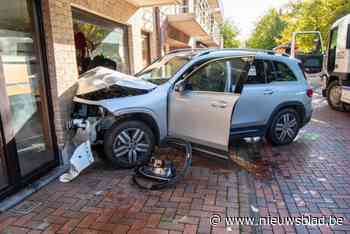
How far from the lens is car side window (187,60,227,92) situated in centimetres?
422

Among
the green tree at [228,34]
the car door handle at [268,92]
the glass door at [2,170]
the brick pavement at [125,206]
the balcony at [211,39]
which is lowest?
the brick pavement at [125,206]

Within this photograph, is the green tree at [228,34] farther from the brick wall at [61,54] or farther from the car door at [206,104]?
the brick wall at [61,54]

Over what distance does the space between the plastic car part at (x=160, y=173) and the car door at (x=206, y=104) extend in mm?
365

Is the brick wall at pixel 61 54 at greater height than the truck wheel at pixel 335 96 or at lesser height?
greater

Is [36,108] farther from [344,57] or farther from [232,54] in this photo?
[344,57]

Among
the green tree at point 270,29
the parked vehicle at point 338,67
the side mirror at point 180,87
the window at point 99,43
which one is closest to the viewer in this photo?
the side mirror at point 180,87

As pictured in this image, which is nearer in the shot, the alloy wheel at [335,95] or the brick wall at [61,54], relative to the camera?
the brick wall at [61,54]

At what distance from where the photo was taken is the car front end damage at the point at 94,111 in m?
3.83

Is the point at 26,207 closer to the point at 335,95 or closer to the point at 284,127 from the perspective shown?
the point at 284,127

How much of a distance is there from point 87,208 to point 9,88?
1.92 meters

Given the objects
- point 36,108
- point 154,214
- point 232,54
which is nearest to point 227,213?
point 154,214

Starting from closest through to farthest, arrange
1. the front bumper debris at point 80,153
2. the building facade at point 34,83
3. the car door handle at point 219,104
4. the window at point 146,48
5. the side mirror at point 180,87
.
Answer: the building facade at point 34,83
the car door handle at point 219,104
the front bumper debris at point 80,153
the side mirror at point 180,87
the window at point 146,48

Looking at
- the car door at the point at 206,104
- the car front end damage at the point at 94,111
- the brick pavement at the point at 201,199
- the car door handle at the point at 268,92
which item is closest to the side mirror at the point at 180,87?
the car door at the point at 206,104

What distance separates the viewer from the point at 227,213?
296cm
